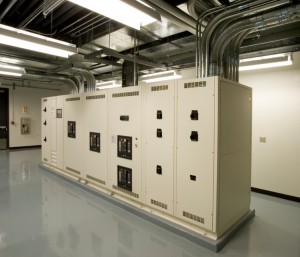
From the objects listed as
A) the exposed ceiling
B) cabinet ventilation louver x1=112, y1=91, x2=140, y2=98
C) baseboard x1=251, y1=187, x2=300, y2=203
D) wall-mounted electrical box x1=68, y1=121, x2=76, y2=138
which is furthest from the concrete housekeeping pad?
the exposed ceiling

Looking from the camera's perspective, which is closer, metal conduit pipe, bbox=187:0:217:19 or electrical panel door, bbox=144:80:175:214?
metal conduit pipe, bbox=187:0:217:19

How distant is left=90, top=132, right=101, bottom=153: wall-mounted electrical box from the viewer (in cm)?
427

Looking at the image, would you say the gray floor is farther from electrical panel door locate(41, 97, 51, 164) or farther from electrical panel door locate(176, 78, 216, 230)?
electrical panel door locate(41, 97, 51, 164)

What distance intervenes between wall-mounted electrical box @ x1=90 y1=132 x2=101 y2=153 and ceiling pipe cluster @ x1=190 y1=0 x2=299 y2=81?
2.36 meters

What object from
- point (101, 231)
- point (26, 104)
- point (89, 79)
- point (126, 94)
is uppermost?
point (89, 79)

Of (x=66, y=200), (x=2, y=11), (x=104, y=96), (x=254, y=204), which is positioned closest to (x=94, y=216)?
(x=66, y=200)

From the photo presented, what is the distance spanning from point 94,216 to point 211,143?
217 cm

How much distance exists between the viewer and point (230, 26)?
2744 millimetres

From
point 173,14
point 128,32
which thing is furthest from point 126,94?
point 173,14

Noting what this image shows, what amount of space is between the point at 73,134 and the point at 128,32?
2571 mm

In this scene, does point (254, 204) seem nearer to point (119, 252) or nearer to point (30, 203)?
point (119, 252)

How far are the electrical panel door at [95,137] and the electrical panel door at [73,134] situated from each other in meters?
0.21

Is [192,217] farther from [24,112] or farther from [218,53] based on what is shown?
[24,112]

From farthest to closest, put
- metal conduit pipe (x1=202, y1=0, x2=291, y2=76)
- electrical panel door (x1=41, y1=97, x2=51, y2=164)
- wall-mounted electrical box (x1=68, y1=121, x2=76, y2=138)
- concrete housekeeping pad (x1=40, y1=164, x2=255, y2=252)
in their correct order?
electrical panel door (x1=41, y1=97, x2=51, y2=164)
wall-mounted electrical box (x1=68, y1=121, x2=76, y2=138)
concrete housekeeping pad (x1=40, y1=164, x2=255, y2=252)
metal conduit pipe (x1=202, y1=0, x2=291, y2=76)
